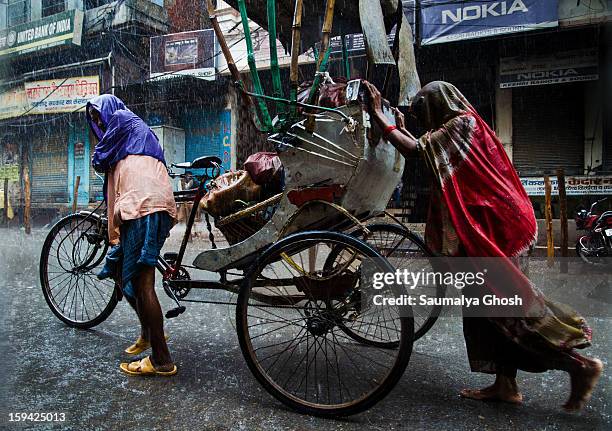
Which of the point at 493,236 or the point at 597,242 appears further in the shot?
the point at 597,242

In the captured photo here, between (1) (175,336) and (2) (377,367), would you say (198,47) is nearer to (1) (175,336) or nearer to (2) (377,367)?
(1) (175,336)

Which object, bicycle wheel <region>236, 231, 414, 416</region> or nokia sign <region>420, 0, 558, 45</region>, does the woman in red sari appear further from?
nokia sign <region>420, 0, 558, 45</region>

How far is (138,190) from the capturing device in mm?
2852

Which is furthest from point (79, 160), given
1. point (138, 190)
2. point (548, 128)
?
point (138, 190)

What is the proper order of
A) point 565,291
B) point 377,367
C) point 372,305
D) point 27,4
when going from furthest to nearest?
point 27,4
point 565,291
point 377,367
point 372,305

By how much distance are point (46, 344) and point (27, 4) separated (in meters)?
18.8

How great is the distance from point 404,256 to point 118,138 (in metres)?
2.04

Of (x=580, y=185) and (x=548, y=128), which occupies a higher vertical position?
(x=548, y=128)

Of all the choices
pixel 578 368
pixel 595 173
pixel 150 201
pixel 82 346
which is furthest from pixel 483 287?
pixel 595 173

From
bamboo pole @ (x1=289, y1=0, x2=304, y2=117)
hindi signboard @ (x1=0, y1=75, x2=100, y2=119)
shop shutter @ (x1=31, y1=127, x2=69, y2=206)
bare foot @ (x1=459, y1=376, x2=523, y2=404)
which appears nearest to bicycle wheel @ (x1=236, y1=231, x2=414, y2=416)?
bare foot @ (x1=459, y1=376, x2=523, y2=404)

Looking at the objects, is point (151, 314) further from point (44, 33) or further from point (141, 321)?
point (44, 33)

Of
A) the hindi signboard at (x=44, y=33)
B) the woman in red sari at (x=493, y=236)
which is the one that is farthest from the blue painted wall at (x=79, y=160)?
the woman in red sari at (x=493, y=236)

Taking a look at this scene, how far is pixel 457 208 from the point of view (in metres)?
2.36

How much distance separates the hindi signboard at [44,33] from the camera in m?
15.8
